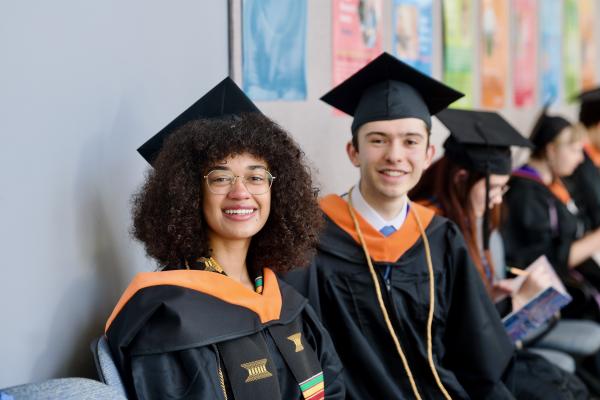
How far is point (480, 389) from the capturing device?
262 cm

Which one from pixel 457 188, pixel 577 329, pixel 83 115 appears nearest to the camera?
pixel 83 115

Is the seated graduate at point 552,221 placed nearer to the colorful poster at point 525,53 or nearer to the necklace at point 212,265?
the colorful poster at point 525,53

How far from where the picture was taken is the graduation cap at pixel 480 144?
3.03m

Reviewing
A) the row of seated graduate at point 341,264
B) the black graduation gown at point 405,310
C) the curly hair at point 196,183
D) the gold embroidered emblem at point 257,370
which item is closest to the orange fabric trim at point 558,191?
the row of seated graduate at point 341,264

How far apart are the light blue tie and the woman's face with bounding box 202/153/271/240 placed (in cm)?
69

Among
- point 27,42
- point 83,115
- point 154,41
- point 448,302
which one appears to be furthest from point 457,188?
point 27,42

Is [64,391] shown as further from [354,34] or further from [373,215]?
[354,34]

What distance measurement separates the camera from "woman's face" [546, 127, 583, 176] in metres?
4.25

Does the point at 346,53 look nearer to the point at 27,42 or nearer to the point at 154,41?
the point at 154,41

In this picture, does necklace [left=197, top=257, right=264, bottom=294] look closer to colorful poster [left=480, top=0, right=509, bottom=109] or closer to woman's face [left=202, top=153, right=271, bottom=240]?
woman's face [left=202, top=153, right=271, bottom=240]

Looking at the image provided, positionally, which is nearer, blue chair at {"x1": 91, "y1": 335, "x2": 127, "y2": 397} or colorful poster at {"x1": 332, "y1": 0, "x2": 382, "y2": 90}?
blue chair at {"x1": 91, "y1": 335, "x2": 127, "y2": 397}

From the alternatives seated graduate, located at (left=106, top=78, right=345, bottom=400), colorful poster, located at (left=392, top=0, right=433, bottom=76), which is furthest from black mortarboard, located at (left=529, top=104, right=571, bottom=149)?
seated graduate, located at (left=106, top=78, right=345, bottom=400)

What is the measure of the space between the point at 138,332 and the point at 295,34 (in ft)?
5.43

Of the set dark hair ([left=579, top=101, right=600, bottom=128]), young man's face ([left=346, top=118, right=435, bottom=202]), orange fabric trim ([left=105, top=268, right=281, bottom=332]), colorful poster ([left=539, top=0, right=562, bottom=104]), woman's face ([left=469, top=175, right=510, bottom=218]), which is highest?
colorful poster ([left=539, top=0, right=562, bottom=104])
